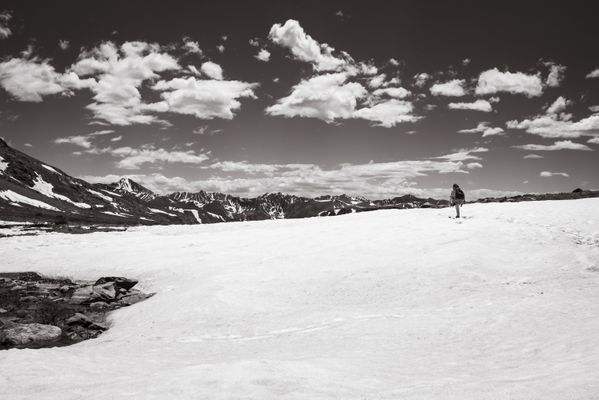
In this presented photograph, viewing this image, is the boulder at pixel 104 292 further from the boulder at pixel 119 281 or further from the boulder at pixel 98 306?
the boulder at pixel 119 281

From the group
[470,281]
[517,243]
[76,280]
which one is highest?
[517,243]

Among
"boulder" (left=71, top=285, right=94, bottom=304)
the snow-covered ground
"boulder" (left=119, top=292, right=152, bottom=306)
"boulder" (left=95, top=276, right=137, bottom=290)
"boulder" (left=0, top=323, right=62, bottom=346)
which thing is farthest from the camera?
"boulder" (left=95, top=276, right=137, bottom=290)

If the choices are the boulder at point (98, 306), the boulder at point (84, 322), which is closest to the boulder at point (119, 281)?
the boulder at point (98, 306)

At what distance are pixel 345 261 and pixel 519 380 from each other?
1458cm

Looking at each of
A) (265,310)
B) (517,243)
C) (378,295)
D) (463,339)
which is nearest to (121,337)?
(265,310)

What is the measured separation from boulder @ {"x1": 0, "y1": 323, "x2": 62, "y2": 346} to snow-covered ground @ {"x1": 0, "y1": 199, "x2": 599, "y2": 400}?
207cm

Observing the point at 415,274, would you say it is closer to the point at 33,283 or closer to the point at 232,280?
the point at 232,280

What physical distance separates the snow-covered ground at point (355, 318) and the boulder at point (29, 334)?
2065mm

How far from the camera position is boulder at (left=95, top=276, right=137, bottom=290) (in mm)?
22781

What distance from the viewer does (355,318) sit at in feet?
49.4

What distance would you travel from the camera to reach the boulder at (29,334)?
14.2 meters

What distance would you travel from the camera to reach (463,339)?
12.3 m

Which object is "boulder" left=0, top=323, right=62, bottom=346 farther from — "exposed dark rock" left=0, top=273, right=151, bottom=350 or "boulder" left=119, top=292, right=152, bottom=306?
"boulder" left=119, top=292, right=152, bottom=306

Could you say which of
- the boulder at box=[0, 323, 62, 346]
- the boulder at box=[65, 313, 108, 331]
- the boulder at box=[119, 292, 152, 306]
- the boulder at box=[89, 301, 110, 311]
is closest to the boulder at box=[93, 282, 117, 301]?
the boulder at box=[89, 301, 110, 311]
